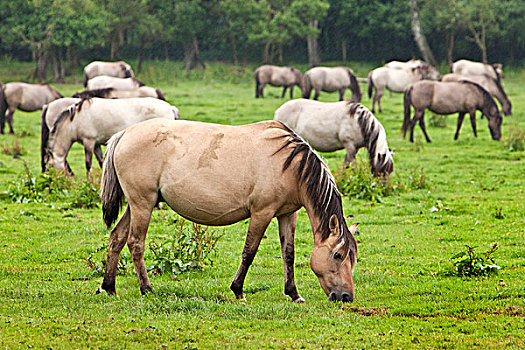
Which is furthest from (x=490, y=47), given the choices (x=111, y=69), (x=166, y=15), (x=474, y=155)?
(x=474, y=155)

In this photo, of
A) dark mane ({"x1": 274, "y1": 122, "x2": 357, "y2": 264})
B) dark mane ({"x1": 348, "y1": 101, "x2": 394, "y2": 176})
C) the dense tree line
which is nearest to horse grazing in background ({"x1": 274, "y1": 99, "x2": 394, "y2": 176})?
dark mane ({"x1": 348, "y1": 101, "x2": 394, "y2": 176})

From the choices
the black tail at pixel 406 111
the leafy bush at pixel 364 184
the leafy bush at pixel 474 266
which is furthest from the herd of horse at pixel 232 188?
the black tail at pixel 406 111

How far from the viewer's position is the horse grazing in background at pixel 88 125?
12.5 metres

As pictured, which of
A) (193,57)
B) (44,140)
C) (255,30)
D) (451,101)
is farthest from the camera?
(193,57)

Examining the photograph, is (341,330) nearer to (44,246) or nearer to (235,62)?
(44,246)

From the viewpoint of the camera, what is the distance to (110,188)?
20.7 feet

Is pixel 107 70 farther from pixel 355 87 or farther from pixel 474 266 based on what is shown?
pixel 474 266

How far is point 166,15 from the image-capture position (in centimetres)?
4303

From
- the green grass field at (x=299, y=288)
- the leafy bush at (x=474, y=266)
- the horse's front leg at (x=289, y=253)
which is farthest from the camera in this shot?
the leafy bush at (x=474, y=266)

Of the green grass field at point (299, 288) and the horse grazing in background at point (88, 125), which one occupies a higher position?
the horse grazing in background at point (88, 125)

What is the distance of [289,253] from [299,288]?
0.59 metres

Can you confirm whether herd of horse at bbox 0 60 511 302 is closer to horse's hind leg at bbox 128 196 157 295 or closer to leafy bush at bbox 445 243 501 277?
horse's hind leg at bbox 128 196 157 295

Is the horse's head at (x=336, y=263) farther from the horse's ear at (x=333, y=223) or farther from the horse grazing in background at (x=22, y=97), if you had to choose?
the horse grazing in background at (x=22, y=97)

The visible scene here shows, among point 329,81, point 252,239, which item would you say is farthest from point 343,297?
point 329,81
